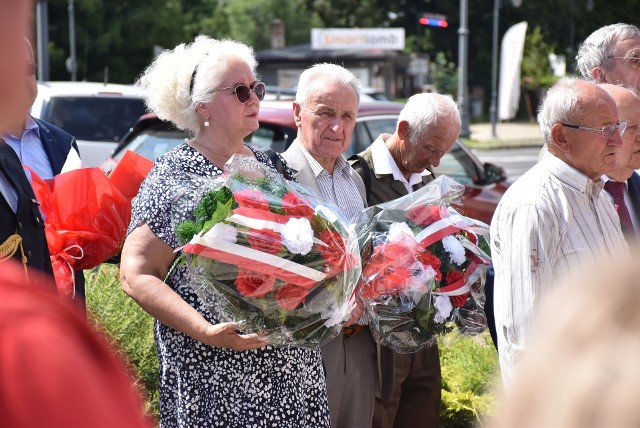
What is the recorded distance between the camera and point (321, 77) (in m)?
4.48

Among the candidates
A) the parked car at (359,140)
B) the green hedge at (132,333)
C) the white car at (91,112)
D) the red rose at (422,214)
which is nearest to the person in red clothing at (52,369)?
the red rose at (422,214)

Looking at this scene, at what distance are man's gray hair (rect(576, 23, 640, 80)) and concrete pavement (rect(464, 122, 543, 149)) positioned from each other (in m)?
28.3

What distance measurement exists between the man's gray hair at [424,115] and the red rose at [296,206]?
1464mm

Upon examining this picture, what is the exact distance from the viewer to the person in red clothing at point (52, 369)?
1.01 m

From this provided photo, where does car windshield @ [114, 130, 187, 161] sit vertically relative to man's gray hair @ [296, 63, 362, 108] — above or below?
below

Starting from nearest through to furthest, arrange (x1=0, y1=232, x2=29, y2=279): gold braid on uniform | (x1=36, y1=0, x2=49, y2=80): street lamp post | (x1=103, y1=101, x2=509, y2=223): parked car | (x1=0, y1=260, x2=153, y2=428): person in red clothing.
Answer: (x1=0, y1=260, x2=153, y2=428): person in red clothing → (x1=0, y1=232, x2=29, y2=279): gold braid on uniform → (x1=103, y1=101, x2=509, y2=223): parked car → (x1=36, y1=0, x2=49, y2=80): street lamp post

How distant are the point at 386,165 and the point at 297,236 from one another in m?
1.52

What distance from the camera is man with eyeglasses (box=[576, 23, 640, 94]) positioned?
18.2 feet

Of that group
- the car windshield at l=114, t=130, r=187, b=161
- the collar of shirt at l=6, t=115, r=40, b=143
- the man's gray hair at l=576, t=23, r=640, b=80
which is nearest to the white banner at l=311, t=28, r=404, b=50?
the car windshield at l=114, t=130, r=187, b=161

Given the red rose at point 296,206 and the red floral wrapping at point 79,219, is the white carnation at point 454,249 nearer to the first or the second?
the red rose at point 296,206

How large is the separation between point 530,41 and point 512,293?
53637 mm

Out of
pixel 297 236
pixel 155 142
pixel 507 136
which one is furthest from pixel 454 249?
pixel 507 136

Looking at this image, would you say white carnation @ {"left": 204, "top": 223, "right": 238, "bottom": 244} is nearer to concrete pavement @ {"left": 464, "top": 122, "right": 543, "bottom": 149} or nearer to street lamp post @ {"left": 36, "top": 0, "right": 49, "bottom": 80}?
street lamp post @ {"left": 36, "top": 0, "right": 49, "bottom": 80}

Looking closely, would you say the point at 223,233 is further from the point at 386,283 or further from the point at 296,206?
the point at 386,283
